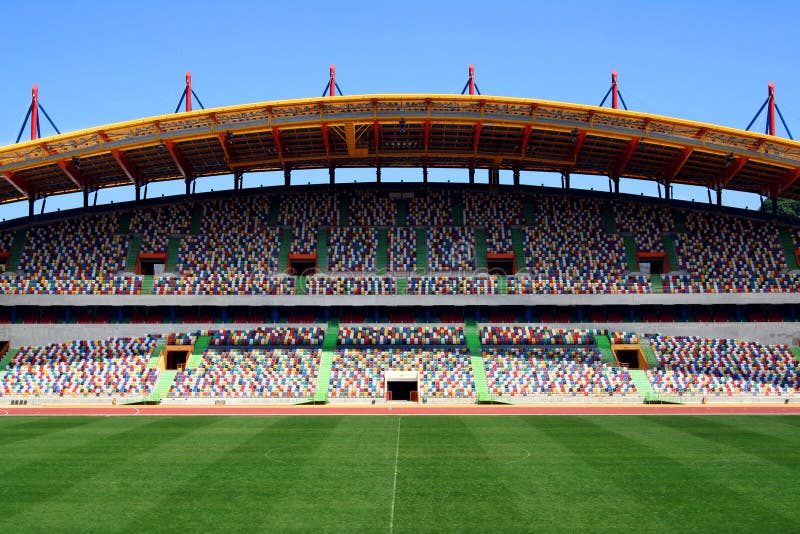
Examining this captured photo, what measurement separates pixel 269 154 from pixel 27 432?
98.2ft

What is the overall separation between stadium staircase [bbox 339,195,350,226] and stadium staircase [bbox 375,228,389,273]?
2865 millimetres

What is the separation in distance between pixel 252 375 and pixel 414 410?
11699 mm

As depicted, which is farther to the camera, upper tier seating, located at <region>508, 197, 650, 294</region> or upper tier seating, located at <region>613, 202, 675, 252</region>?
upper tier seating, located at <region>613, 202, 675, 252</region>

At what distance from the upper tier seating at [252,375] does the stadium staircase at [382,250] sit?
9.77 meters

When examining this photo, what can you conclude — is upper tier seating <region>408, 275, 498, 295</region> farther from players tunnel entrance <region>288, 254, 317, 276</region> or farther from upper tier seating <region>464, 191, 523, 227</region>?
players tunnel entrance <region>288, 254, 317, 276</region>

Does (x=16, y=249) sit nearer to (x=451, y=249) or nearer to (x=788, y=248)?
(x=451, y=249)

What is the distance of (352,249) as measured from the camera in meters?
57.9

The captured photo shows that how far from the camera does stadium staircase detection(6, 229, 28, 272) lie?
186ft

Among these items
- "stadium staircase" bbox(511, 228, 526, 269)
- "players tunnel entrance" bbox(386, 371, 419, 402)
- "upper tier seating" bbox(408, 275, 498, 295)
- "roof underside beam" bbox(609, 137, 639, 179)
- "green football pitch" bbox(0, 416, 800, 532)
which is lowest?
"green football pitch" bbox(0, 416, 800, 532)

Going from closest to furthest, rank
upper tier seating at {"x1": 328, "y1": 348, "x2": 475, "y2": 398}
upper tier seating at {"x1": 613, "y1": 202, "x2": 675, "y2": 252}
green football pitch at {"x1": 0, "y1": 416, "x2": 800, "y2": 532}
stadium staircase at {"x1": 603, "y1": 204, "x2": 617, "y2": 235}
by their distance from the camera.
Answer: green football pitch at {"x1": 0, "y1": 416, "x2": 800, "y2": 532}, upper tier seating at {"x1": 328, "y1": 348, "x2": 475, "y2": 398}, upper tier seating at {"x1": 613, "y1": 202, "x2": 675, "y2": 252}, stadium staircase at {"x1": 603, "y1": 204, "x2": 617, "y2": 235}

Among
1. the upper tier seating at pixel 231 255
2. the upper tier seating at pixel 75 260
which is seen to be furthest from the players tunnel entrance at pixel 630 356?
the upper tier seating at pixel 75 260

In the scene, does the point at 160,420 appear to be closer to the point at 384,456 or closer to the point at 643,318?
the point at 384,456

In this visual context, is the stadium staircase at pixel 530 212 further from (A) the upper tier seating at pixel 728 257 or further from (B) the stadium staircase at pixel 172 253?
(B) the stadium staircase at pixel 172 253

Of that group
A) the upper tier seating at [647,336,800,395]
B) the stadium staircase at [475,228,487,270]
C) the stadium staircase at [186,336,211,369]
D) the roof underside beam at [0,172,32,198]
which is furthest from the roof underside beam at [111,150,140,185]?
the upper tier seating at [647,336,800,395]
